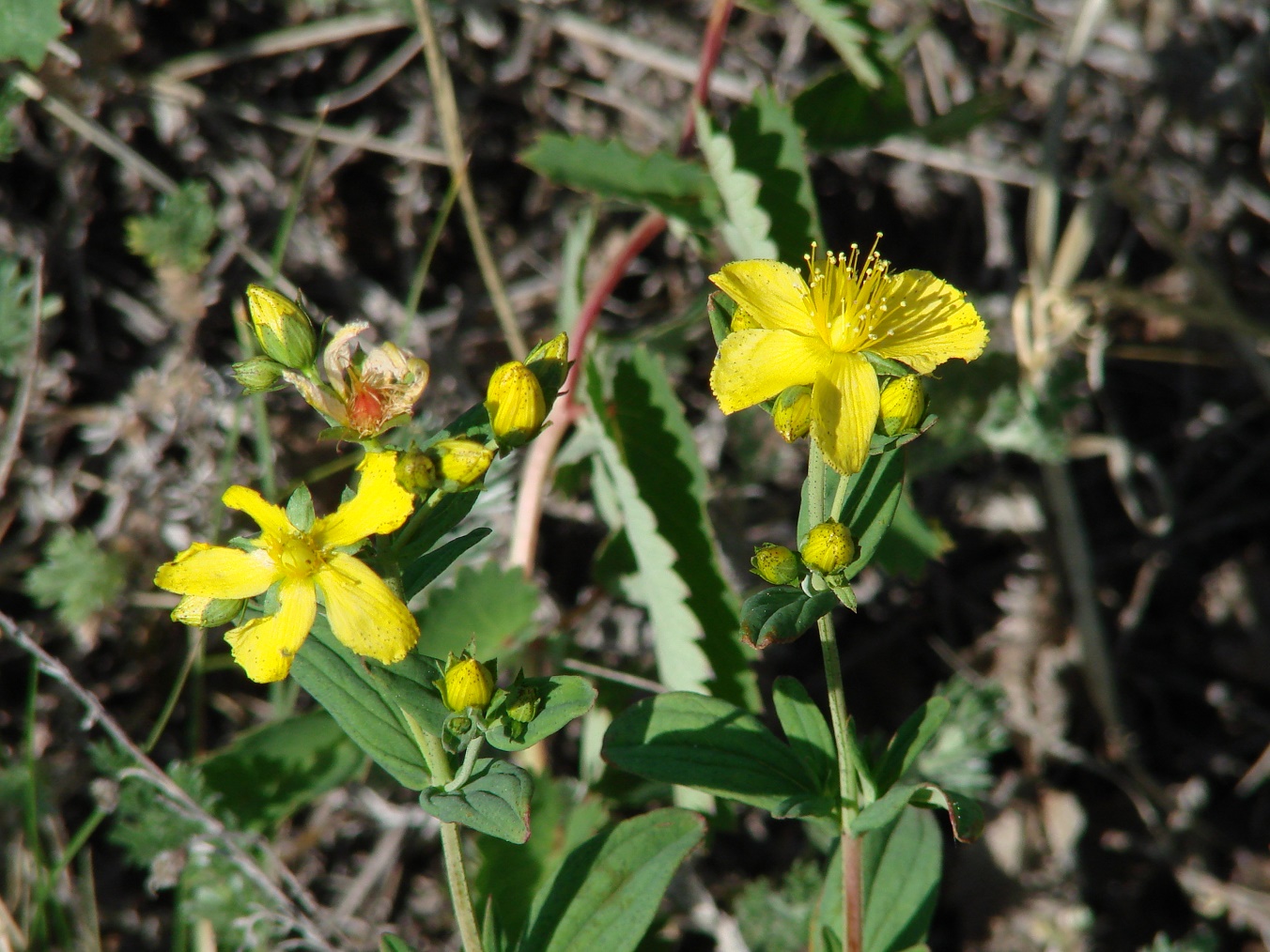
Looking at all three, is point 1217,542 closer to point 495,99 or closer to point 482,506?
point 482,506

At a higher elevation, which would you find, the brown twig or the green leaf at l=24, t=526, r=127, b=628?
the brown twig

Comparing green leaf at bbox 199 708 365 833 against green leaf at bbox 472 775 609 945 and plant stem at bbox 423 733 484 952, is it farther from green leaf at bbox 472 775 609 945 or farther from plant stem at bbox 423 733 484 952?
plant stem at bbox 423 733 484 952

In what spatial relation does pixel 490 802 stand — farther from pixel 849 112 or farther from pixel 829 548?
pixel 849 112

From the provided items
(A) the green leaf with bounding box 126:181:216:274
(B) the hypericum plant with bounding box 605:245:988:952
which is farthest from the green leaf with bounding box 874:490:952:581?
(A) the green leaf with bounding box 126:181:216:274

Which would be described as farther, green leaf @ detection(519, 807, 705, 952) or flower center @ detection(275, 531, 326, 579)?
green leaf @ detection(519, 807, 705, 952)

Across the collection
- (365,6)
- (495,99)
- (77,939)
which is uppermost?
(365,6)

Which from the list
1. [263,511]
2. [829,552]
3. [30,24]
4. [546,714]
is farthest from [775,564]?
[30,24]

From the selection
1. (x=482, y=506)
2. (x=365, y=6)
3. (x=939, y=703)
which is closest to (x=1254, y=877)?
(x=939, y=703)
